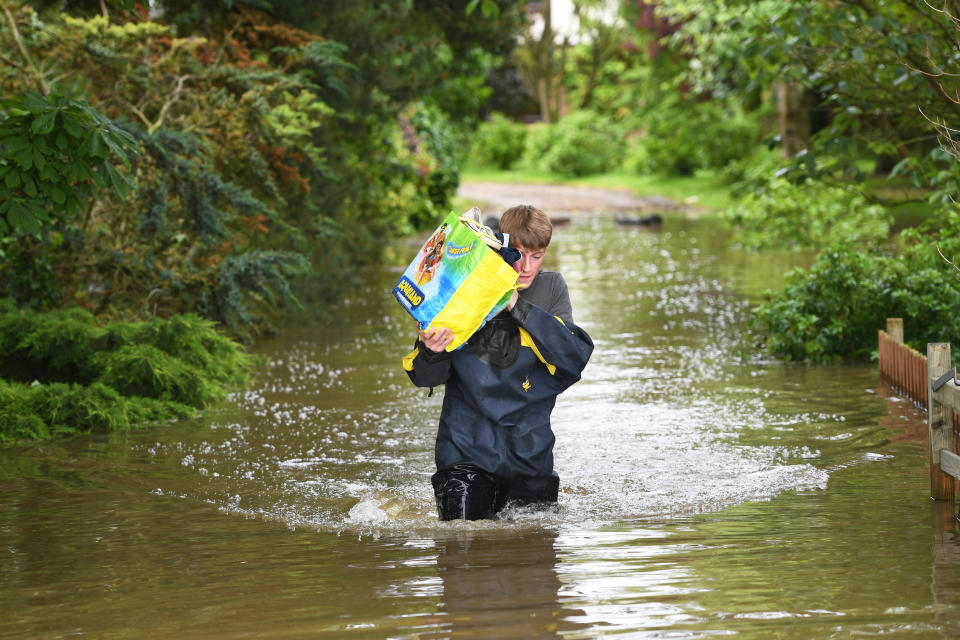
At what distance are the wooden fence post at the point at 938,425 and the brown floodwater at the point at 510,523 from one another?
0.16m

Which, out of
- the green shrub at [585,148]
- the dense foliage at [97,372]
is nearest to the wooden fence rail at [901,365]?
the dense foliage at [97,372]

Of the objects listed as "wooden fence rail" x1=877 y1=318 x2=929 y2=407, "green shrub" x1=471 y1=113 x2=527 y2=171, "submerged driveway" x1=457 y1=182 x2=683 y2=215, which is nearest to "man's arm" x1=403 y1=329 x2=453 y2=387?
"wooden fence rail" x1=877 y1=318 x2=929 y2=407

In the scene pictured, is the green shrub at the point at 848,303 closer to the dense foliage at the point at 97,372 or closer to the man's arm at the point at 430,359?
the dense foliage at the point at 97,372

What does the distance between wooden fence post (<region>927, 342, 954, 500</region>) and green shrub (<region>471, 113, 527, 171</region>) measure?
46867 millimetres

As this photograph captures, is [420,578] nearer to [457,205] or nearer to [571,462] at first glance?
[571,462]

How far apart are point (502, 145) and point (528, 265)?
157ft

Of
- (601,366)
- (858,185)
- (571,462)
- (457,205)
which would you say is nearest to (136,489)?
(571,462)

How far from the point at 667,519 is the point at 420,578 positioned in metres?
1.74

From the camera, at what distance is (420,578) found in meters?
5.46

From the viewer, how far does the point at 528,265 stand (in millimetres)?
5738

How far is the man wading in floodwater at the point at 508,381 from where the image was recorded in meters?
5.66

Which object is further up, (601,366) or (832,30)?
(832,30)

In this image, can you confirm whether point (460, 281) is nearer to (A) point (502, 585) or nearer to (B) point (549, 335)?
(B) point (549, 335)

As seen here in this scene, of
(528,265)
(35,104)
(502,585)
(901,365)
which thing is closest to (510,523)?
(502,585)
